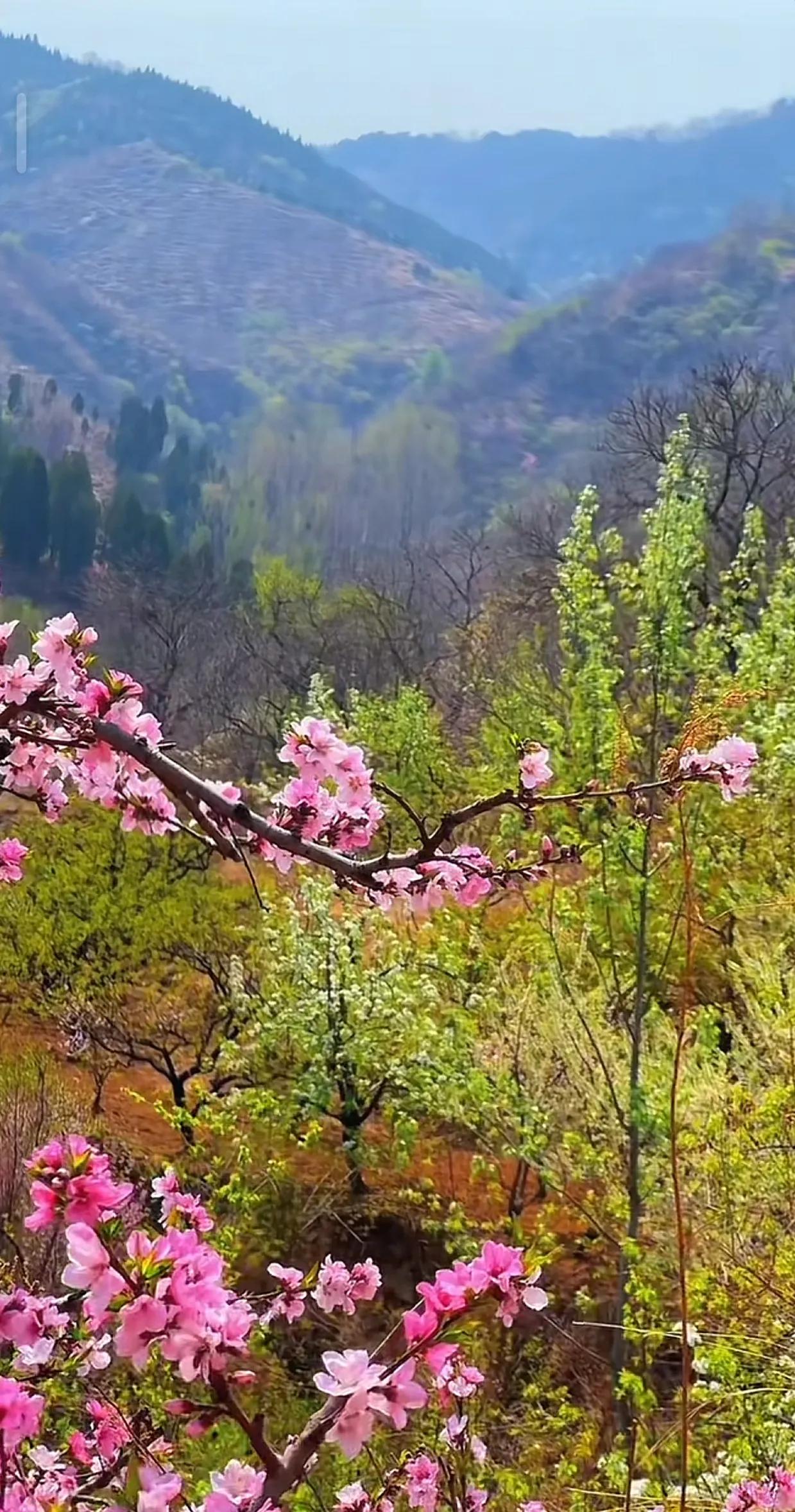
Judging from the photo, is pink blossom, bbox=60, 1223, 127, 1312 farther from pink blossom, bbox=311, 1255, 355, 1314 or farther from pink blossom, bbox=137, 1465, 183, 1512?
pink blossom, bbox=311, 1255, 355, 1314

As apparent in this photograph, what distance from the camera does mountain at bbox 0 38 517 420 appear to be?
51.3m

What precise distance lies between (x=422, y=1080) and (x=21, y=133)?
7634cm

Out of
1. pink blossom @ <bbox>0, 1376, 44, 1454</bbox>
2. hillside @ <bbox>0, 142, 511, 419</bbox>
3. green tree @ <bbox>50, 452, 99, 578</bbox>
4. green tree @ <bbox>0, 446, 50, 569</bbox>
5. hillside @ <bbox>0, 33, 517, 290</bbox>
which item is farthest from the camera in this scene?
hillside @ <bbox>0, 33, 517, 290</bbox>

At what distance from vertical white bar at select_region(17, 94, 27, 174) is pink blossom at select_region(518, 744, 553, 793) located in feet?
244

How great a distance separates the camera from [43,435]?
123ft

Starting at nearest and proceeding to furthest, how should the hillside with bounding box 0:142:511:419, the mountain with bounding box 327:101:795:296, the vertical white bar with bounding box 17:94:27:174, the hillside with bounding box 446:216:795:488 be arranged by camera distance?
the hillside with bounding box 446:216:795:488 → the hillside with bounding box 0:142:511:419 → the vertical white bar with bounding box 17:94:27:174 → the mountain with bounding box 327:101:795:296

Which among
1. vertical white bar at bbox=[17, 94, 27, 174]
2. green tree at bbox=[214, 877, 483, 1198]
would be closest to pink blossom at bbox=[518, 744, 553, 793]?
green tree at bbox=[214, 877, 483, 1198]

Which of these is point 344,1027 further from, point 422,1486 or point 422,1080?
point 422,1486

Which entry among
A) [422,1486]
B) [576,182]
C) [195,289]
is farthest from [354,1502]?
[576,182]

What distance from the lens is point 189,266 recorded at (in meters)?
63.9

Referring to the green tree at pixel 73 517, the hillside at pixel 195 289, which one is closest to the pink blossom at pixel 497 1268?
the green tree at pixel 73 517

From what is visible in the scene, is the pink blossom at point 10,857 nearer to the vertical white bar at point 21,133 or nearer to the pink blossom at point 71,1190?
the pink blossom at point 71,1190

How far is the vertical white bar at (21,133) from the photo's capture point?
6600 centimetres

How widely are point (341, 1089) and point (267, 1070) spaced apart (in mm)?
469
